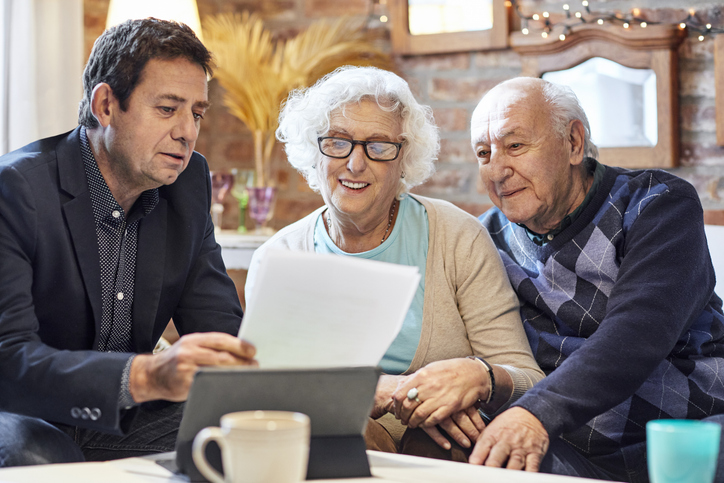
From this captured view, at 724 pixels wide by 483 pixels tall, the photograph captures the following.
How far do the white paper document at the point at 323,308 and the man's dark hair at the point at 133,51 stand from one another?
2.34ft

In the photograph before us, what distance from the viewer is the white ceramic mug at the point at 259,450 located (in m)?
0.77

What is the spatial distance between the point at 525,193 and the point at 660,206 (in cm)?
28

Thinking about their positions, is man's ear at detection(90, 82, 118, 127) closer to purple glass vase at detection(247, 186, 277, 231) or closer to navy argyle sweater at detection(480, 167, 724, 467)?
navy argyle sweater at detection(480, 167, 724, 467)

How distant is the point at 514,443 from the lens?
1223 millimetres

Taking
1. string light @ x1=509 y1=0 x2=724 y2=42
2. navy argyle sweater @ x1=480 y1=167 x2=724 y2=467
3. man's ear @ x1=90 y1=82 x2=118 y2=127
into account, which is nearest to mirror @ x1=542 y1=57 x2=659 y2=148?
string light @ x1=509 y1=0 x2=724 y2=42

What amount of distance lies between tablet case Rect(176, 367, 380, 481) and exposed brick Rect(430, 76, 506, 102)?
208cm

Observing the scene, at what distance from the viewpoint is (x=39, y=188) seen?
1362 mm

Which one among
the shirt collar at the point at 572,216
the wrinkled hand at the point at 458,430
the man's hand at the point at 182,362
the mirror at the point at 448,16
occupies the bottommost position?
the wrinkled hand at the point at 458,430

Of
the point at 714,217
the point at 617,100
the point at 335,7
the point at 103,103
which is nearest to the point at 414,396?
the point at 103,103

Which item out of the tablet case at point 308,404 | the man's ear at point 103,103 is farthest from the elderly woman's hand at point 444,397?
the man's ear at point 103,103

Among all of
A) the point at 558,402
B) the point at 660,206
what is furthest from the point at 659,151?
the point at 558,402

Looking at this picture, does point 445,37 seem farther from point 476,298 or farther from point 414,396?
point 414,396

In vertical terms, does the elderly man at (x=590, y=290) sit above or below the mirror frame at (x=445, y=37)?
below

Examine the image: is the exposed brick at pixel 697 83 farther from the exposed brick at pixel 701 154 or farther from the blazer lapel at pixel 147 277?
the blazer lapel at pixel 147 277
